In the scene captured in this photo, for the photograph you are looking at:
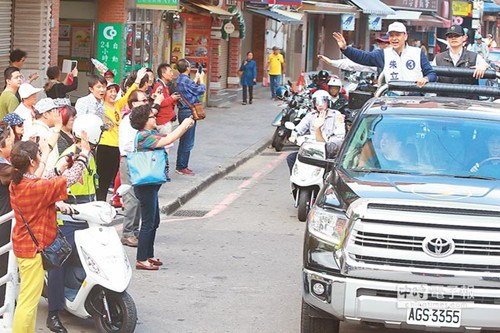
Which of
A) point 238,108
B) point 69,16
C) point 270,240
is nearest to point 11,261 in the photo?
point 270,240

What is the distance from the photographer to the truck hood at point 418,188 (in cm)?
757

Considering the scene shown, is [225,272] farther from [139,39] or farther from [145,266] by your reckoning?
[139,39]

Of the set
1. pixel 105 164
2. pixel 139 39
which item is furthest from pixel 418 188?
pixel 139 39

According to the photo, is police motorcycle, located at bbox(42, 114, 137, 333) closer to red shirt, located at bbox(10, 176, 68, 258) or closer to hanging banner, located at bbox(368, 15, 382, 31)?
red shirt, located at bbox(10, 176, 68, 258)

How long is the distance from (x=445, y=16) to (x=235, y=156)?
4673 cm

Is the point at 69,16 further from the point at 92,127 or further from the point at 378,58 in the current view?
the point at 92,127

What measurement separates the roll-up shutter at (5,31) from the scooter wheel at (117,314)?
37.5 feet

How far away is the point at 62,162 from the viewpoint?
321 inches

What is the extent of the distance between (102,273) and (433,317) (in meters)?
2.42

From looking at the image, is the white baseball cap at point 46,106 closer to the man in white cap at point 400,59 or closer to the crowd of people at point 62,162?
the crowd of people at point 62,162

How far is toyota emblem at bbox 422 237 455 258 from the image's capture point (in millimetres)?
7266

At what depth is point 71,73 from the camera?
1548cm

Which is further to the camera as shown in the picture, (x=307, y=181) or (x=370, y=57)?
(x=307, y=181)

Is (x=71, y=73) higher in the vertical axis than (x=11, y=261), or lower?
higher
